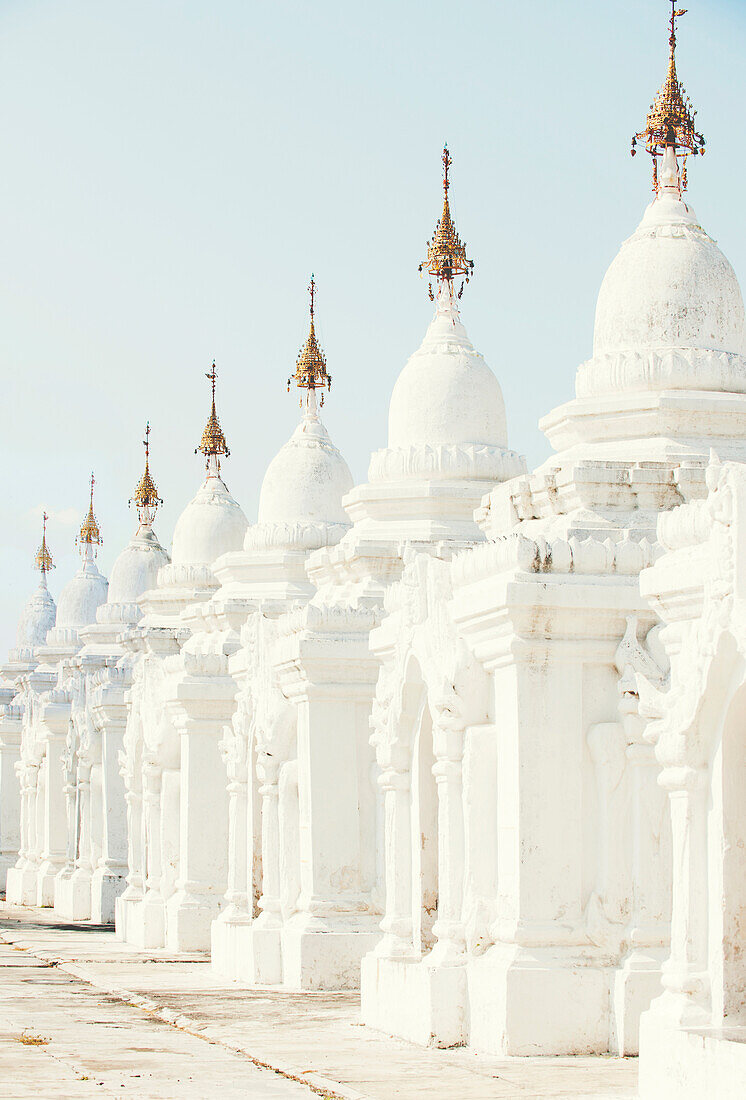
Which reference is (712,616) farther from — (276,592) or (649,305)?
(276,592)

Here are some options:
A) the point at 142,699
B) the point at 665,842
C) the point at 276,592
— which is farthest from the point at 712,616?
the point at 142,699

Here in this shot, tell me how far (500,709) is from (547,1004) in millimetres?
2478

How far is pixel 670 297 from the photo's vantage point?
57.3ft

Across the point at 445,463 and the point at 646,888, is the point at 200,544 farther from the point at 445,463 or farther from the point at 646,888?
the point at 646,888

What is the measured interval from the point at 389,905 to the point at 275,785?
16.2ft

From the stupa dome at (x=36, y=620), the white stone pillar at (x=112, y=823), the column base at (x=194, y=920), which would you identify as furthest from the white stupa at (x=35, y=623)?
the column base at (x=194, y=920)

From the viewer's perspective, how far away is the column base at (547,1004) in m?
15.3

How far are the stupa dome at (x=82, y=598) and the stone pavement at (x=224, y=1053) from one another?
81.7 ft

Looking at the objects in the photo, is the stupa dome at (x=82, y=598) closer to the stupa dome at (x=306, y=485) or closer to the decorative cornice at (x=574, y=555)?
the stupa dome at (x=306, y=485)

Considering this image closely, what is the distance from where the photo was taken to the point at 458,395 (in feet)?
74.9

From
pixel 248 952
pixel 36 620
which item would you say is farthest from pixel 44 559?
pixel 248 952

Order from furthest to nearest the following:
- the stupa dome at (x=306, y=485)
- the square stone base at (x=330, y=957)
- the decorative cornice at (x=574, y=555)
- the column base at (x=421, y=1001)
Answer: the stupa dome at (x=306, y=485) → the square stone base at (x=330, y=957) → the column base at (x=421, y=1001) → the decorative cornice at (x=574, y=555)

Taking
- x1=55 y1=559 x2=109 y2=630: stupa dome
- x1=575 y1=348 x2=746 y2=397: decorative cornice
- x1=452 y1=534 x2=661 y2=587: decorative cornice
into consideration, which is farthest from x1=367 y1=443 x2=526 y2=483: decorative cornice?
x1=55 y1=559 x2=109 y2=630: stupa dome

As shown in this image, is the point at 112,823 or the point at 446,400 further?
the point at 112,823
